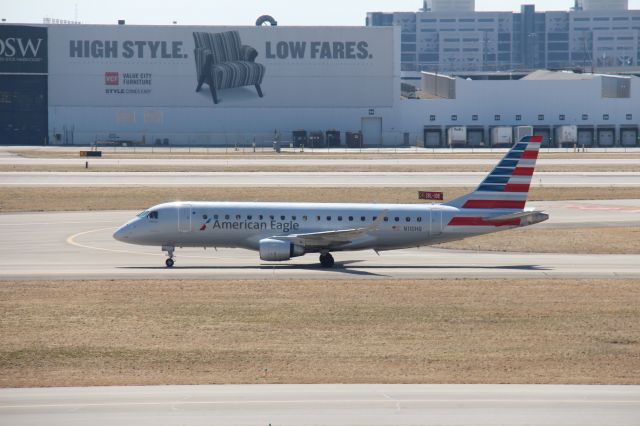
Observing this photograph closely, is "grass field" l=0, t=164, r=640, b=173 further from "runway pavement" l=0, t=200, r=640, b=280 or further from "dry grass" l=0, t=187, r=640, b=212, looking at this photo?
"runway pavement" l=0, t=200, r=640, b=280

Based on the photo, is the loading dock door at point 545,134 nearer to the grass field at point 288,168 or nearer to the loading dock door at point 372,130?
the loading dock door at point 372,130

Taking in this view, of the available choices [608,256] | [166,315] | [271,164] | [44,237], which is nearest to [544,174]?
[271,164]

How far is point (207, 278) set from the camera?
48094mm

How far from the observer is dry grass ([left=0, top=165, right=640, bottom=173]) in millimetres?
105562

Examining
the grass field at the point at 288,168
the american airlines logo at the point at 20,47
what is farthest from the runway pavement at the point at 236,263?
the american airlines logo at the point at 20,47

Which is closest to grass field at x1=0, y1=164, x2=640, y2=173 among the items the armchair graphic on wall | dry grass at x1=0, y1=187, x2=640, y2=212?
dry grass at x1=0, y1=187, x2=640, y2=212

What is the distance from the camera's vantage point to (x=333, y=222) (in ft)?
173

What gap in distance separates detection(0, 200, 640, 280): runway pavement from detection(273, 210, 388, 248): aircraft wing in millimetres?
1193

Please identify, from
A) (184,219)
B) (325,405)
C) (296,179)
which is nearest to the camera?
(325,405)

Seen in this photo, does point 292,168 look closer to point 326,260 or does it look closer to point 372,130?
point 372,130

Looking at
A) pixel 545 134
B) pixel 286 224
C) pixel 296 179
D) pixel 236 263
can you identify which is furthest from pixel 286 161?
pixel 286 224

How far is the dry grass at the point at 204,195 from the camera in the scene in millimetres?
79500

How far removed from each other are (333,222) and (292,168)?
186ft

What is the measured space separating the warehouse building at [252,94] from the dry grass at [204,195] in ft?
199
